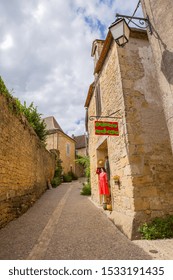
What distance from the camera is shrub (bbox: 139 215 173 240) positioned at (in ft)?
11.5

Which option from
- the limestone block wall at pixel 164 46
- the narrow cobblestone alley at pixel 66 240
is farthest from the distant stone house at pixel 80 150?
the limestone block wall at pixel 164 46

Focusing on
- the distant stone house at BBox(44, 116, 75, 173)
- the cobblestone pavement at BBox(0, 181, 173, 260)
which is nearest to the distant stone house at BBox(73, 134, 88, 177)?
the distant stone house at BBox(44, 116, 75, 173)

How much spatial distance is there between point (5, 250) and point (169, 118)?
3.67 metres

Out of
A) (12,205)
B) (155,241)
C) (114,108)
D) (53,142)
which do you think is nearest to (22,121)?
(12,205)

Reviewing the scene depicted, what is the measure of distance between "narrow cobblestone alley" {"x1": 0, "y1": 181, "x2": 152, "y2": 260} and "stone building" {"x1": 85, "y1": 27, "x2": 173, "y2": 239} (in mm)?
464

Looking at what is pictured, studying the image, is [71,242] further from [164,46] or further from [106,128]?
[164,46]

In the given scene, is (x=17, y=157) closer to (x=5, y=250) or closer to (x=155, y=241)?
(x=5, y=250)

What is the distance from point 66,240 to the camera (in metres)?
3.51

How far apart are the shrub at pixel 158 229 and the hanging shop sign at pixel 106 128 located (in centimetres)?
222

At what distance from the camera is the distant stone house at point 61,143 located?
944 inches

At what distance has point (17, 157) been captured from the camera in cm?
585

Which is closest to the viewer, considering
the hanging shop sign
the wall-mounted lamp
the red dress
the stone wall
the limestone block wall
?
the limestone block wall

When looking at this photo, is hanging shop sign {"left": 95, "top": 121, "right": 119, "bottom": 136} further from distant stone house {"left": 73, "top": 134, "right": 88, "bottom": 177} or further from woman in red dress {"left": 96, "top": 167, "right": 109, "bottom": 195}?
distant stone house {"left": 73, "top": 134, "right": 88, "bottom": 177}

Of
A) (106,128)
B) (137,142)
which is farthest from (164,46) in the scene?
(106,128)
